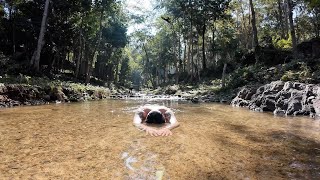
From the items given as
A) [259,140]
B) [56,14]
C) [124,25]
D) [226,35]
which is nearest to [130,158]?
[259,140]

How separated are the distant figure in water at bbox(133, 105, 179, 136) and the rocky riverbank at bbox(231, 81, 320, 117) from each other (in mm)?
5711

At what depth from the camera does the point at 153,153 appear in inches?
188

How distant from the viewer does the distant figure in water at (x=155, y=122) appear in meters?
6.67

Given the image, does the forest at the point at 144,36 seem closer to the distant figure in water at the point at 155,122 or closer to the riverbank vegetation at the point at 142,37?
the riverbank vegetation at the point at 142,37

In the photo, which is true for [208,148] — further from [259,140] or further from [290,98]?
[290,98]

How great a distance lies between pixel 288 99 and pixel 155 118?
23.5ft

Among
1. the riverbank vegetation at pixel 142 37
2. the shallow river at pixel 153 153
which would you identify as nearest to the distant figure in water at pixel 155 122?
the shallow river at pixel 153 153

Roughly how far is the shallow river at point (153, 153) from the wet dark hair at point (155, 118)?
0.63 m

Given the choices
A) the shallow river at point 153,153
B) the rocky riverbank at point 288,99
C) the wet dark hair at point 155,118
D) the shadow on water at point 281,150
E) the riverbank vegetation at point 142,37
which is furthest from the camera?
the riverbank vegetation at point 142,37

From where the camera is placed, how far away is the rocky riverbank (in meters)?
11.0

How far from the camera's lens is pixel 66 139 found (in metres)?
5.73

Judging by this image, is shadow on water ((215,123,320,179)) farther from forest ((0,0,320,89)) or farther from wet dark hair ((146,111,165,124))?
forest ((0,0,320,89))

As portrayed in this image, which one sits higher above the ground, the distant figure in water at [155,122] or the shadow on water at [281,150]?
the distant figure in water at [155,122]

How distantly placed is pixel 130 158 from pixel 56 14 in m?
27.3
